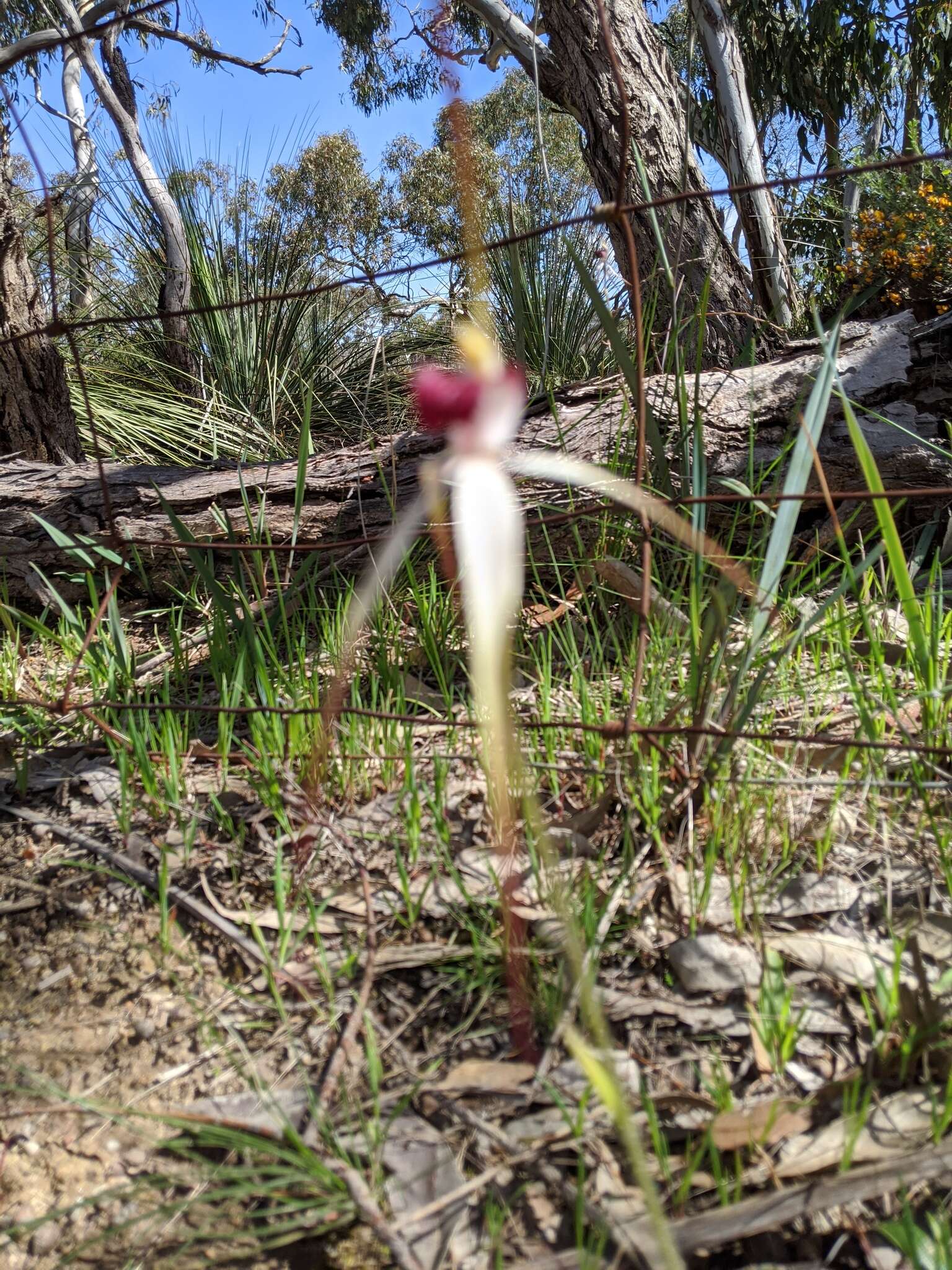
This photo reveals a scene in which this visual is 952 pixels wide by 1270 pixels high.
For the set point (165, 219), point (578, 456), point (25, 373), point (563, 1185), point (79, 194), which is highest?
point (79, 194)

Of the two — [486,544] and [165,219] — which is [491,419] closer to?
[486,544]

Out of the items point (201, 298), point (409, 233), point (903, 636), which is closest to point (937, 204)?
point (201, 298)

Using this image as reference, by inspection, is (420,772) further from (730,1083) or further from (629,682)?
(730,1083)

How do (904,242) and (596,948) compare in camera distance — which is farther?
(904,242)

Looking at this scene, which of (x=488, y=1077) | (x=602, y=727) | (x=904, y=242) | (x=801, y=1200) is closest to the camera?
(x=801, y=1200)

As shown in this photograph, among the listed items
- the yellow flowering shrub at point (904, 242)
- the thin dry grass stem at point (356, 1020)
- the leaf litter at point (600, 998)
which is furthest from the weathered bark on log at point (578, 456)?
the yellow flowering shrub at point (904, 242)

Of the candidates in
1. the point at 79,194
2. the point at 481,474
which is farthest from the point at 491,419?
the point at 79,194
